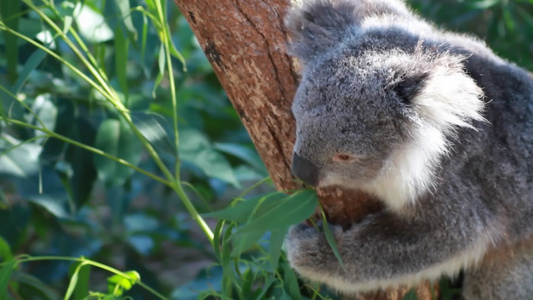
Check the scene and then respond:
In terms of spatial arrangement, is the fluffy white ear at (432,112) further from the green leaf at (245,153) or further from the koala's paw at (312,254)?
the green leaf at (245,153)

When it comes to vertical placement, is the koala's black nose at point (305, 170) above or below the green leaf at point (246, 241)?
above

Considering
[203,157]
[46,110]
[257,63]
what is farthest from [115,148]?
[257,63]

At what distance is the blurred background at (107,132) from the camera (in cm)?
266

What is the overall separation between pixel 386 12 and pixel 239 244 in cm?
107

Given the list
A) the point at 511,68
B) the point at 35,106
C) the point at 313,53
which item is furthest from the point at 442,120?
the point at 35,106

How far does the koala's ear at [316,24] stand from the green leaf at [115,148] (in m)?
1.26

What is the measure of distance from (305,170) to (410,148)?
0.32 meters

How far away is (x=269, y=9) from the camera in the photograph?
7.24 ft

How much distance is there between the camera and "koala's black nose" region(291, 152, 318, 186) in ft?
6.68

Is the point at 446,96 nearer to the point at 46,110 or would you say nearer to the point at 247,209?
the point at 247,209

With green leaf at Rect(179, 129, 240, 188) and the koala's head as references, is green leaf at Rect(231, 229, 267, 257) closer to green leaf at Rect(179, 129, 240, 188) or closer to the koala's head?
the koala's head

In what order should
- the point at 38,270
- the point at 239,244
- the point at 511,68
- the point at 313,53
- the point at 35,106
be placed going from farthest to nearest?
the point at 38,270 < the point at 35,106 < the point at 511,68 < the point at 313,53 < the point at 239,244

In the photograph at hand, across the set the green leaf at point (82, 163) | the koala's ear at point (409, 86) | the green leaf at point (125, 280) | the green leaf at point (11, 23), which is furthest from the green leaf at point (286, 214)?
the green leaf at point (82, 163)

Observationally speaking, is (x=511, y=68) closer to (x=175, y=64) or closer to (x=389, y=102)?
(x=389, y=102)
